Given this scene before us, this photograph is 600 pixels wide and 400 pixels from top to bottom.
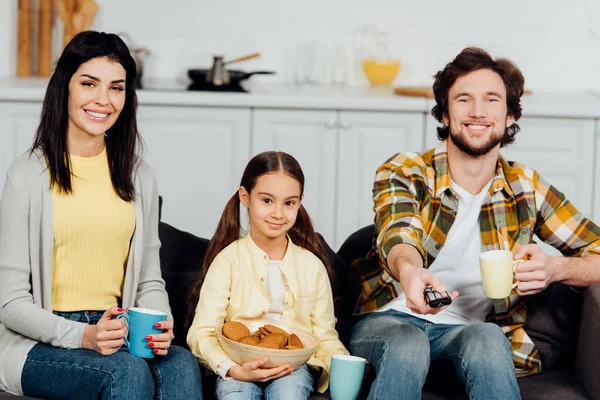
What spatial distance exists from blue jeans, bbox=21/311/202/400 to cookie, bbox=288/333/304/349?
22cm

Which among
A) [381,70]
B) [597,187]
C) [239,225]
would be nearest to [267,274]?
[239,225]

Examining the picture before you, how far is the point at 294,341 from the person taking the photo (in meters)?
2.36

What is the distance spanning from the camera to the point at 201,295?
98.4 inches

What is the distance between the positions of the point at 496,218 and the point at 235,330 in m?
0.77

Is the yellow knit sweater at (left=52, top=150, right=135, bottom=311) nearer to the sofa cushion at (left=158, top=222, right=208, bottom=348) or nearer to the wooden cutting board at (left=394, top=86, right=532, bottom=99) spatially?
the sofa cushion at (left=158, top=222, right=208, bottom=348)

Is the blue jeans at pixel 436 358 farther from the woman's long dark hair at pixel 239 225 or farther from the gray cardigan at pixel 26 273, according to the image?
the gray cardigan at pixel 26 273

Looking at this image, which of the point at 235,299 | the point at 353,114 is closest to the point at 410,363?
the point at 235,299

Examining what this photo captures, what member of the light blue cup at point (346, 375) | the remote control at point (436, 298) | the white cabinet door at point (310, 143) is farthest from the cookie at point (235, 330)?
the white cabinet door at point (310, 143)

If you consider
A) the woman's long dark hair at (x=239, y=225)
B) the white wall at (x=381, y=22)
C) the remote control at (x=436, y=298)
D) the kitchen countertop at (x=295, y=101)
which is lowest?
the remote control at (x=436, y=298)

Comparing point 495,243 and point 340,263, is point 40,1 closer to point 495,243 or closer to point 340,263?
point 340,263

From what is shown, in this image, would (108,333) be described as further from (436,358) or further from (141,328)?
(436,358)

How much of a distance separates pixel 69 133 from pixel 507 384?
1.16 meters

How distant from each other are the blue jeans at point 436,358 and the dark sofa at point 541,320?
3.0 inches

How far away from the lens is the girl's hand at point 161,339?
2.21 m
